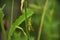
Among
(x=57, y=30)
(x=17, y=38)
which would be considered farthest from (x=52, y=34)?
(x=17, y=38)

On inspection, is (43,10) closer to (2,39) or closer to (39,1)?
(39,1)

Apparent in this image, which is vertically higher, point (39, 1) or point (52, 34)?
point (39, 1)

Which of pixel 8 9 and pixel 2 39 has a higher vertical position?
pixel 8 9

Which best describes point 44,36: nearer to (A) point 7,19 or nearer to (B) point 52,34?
(B) point 52,34

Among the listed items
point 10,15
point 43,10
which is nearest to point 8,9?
point 10,15

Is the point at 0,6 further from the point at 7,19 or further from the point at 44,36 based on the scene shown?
the point at 44,36

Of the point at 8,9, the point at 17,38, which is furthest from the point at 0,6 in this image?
the point at 17,38

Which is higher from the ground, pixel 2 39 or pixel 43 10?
pixel 43 10
